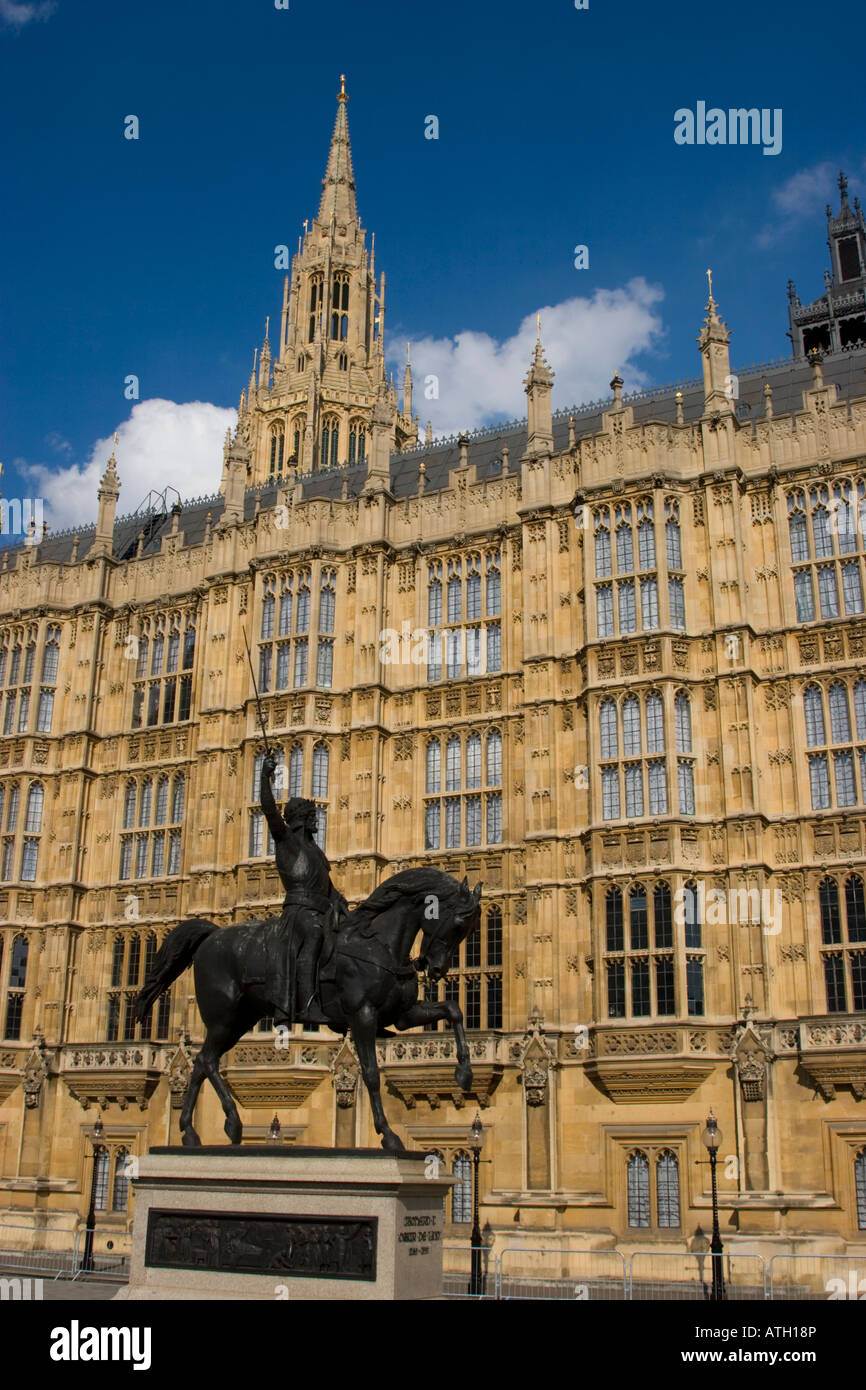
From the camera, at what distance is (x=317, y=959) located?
1730cm

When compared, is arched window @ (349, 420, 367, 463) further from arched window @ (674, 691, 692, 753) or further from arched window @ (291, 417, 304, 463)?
arched window @ (674, 691, 692, 753)

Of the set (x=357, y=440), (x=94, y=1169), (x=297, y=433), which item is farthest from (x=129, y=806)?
(x=357, y=440)

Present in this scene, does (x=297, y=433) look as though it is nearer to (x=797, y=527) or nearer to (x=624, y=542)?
(x=624, y=542)

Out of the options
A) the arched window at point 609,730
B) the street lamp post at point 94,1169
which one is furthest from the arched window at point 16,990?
the arched window at point 609,730

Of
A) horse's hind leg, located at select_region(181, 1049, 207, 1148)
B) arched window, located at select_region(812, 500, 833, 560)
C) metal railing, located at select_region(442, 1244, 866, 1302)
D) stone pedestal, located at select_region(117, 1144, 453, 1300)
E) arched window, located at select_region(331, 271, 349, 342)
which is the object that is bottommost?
metal railing, located at select_region(442, 1244, 866, 1302)

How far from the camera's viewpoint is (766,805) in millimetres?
34688

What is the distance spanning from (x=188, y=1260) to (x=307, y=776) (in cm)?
2510

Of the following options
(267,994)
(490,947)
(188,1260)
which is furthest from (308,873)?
(490,947)

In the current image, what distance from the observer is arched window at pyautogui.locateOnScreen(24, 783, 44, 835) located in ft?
150

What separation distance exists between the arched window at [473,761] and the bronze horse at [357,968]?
2110cm

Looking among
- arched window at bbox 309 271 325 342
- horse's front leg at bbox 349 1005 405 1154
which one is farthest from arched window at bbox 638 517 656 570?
arched window at bbox 309 271 325 342

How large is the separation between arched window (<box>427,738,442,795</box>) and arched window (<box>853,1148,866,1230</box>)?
51.1 ft

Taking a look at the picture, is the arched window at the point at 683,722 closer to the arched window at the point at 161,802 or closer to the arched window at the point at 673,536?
the arched window at the point at 673,536

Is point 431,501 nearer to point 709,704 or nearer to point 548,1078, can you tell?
point 709,704
